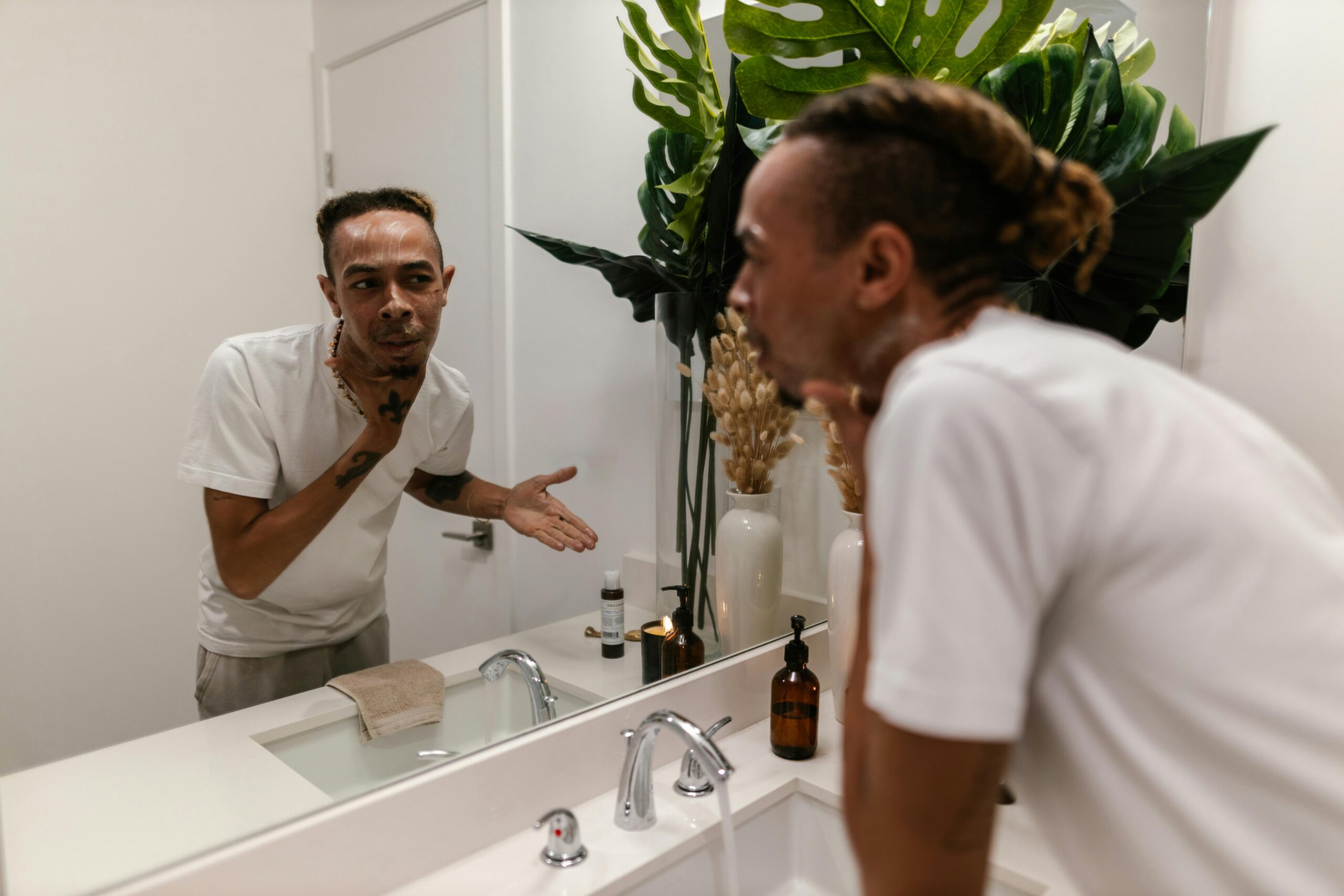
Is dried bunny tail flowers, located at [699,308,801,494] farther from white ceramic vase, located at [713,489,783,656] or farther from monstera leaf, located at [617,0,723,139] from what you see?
monstera leaf, located at [617,0,723,139]

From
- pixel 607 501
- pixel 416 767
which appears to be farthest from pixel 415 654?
pixel 607 501

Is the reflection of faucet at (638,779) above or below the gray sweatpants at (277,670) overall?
below

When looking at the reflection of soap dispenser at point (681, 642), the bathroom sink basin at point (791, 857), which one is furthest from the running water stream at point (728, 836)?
the reflection of soap dispenser at point (681, 642)

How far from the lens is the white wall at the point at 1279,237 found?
3.50 feet

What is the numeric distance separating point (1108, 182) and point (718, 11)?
0.65 meters

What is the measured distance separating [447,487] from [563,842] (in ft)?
1.33

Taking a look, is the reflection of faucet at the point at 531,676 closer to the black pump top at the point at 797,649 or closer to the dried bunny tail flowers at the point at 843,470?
the black pump top at the point at 797,649

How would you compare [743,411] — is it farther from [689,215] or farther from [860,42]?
[860,42]

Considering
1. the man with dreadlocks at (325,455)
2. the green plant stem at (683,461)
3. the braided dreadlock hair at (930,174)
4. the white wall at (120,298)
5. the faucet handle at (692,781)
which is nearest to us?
the braided dreadlock hair at (930,174)

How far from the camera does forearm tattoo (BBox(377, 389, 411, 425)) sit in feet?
3.03

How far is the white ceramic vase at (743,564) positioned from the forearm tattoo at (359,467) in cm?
55

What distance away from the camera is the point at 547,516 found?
43.3 inches

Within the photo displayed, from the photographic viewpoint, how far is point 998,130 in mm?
538

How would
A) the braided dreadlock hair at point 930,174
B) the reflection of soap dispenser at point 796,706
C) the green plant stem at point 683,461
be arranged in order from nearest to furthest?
the braided dreadlock hair at point 930,174
the reflection of soap dispenser at point 796,706
the green plant stem at point 683,461
